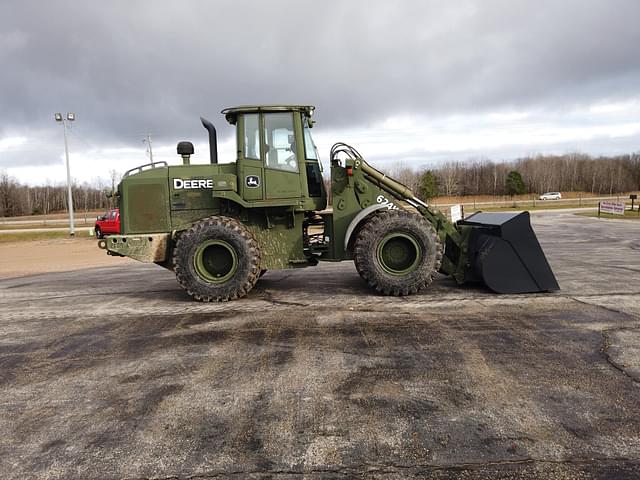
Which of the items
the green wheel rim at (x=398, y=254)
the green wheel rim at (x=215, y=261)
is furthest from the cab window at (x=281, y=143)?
the green wheel rim at (x=398, y=254)

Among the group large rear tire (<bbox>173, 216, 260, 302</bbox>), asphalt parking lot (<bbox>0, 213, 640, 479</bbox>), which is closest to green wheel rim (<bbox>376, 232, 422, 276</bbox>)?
asphalt parking lot (<bbox>0, 213, 640, 479</bbox>)

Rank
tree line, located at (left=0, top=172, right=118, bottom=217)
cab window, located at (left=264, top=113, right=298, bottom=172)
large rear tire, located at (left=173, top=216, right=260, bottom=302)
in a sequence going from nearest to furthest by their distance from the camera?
large rear tire, located at (left=173, top=216, right=260, bottom=302) → cab window, located at (left=264, top=113, right=298, bottom=172) → tree line, located at (left=0, top=172, right=118, bottom=217)

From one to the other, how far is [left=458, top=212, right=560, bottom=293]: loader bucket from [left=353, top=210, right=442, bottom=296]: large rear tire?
768mm

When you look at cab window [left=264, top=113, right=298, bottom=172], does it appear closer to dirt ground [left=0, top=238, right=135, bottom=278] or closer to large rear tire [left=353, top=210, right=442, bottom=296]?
large rear tire [left=353, top=210, right=442, bottom=296]

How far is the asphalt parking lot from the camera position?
2803mm

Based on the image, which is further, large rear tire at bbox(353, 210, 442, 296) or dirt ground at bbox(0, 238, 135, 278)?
→ dirt ground at bbox(0, 238, 135, 278)

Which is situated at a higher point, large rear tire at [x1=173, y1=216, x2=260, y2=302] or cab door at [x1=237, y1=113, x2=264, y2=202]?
cab door at [x1=237, y1=113, x2=264, y2=202]

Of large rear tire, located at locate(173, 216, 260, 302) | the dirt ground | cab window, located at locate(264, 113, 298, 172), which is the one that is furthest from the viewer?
the dirt ground

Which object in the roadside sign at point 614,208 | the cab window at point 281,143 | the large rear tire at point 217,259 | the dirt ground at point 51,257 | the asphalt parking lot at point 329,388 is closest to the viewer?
the asphalt parking lot at point 329,388

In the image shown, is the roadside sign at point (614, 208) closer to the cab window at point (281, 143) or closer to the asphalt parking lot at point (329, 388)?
the asphalt parking lot at point (329, 388)

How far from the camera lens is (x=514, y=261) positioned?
704 cm

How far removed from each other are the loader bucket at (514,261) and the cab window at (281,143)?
10.4 ft

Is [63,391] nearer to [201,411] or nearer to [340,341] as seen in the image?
[201,411]

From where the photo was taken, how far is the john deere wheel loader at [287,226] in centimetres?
698
